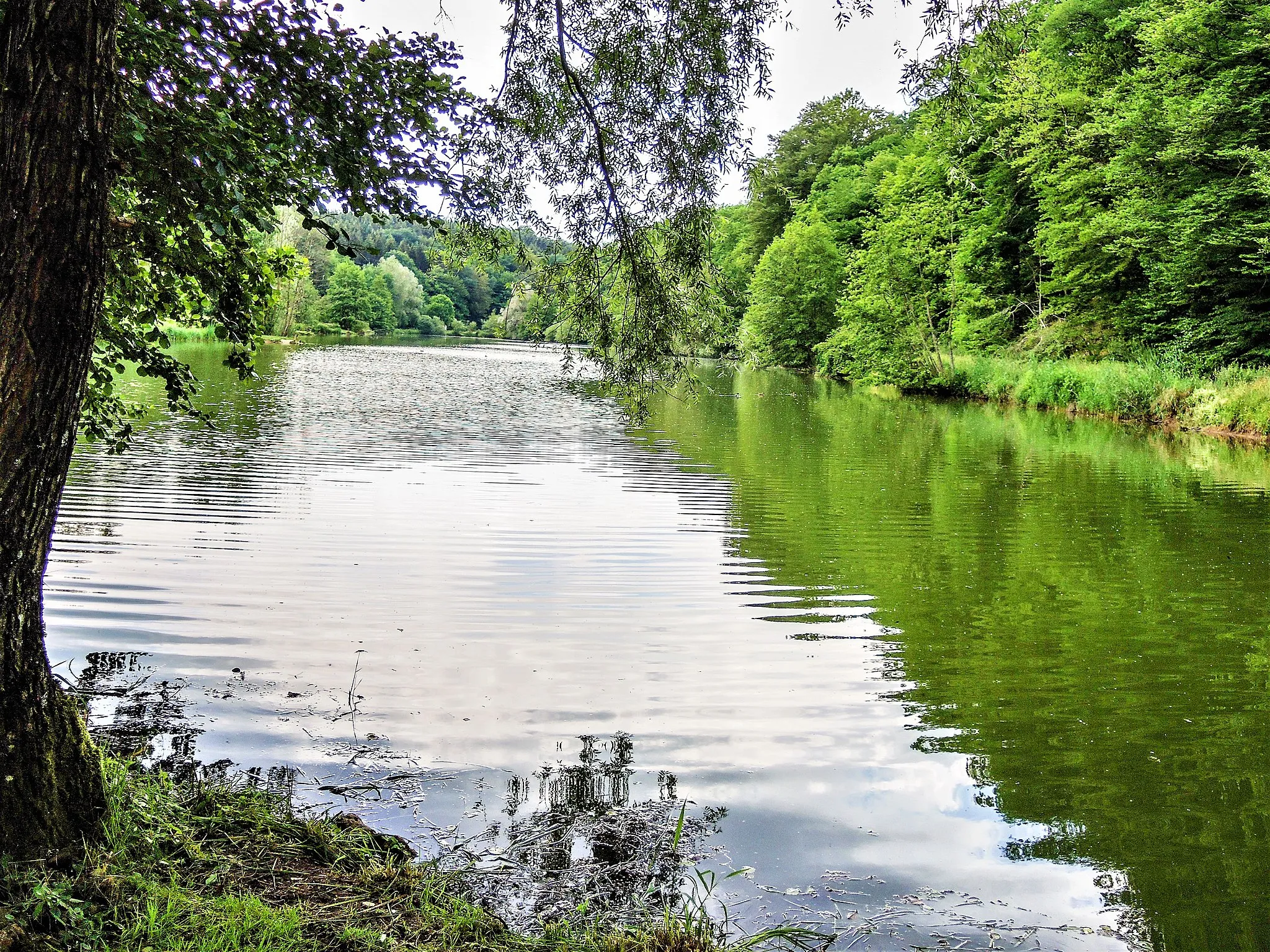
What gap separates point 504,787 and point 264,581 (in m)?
4.72

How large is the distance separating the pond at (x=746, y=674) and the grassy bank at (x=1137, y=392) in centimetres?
786

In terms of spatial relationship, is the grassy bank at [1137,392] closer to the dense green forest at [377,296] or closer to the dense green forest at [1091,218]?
the dense green forest at [1091,218]

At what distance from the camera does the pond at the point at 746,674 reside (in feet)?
12.4

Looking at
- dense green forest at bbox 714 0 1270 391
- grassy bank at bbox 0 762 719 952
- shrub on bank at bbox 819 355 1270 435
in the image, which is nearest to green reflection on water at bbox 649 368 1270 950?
grassy bank at bbox 0 762 719 952

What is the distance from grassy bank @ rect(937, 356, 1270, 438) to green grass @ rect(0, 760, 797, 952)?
880 inches

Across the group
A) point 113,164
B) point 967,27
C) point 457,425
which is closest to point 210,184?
point 113,164

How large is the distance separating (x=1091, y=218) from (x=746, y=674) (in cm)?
3026

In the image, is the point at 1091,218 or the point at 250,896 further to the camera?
the point at 1091,218

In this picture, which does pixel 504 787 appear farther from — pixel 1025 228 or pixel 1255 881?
pixel 1025 228

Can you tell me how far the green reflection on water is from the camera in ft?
13.3

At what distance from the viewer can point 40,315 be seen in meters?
2.65

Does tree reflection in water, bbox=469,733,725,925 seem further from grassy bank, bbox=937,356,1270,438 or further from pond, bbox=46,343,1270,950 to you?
grassy bank, bbox=937,356,1270,438

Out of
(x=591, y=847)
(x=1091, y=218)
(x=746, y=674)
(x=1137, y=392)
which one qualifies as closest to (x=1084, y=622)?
(x=746, y=674)

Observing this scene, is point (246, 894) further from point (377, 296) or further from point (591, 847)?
point (377, 296)
